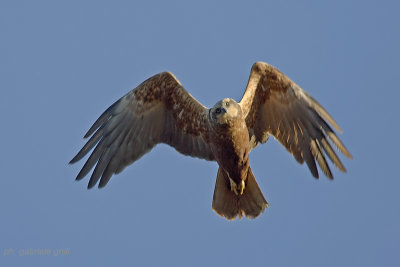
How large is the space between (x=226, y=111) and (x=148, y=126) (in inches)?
73.2

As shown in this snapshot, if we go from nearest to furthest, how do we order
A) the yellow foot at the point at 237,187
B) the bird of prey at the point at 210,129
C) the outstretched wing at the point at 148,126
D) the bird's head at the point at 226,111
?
the bird's head at the point at 226,111
the yellow foot at the point at 237,187
the bird of prey at the point at 210,129
the outstretched wing at the point at 148,126

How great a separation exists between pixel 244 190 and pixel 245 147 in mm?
931

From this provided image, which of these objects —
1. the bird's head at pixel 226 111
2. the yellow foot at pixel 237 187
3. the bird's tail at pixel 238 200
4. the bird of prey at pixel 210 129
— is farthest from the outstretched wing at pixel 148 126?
the bird's head at pixel 226 111

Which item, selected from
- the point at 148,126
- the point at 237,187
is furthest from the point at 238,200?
the point at 148,126

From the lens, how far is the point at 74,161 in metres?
10.1

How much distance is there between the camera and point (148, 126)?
10.9 metres

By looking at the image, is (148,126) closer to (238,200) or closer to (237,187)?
(237,187)

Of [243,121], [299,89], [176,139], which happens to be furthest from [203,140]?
[299,89]

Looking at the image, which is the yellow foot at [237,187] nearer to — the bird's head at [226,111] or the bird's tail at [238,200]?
the bird's tail at [238,200]

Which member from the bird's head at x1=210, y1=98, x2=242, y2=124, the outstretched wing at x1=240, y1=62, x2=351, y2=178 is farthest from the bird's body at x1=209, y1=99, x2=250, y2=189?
the outstretched wing at x1=240, y1=62, x2=351, y2=178

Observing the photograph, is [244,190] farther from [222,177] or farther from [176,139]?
[176,139]

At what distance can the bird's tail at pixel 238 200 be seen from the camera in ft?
34.2

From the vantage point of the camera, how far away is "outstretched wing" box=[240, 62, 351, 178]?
10352mm

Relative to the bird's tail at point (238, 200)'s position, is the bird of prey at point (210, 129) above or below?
above
